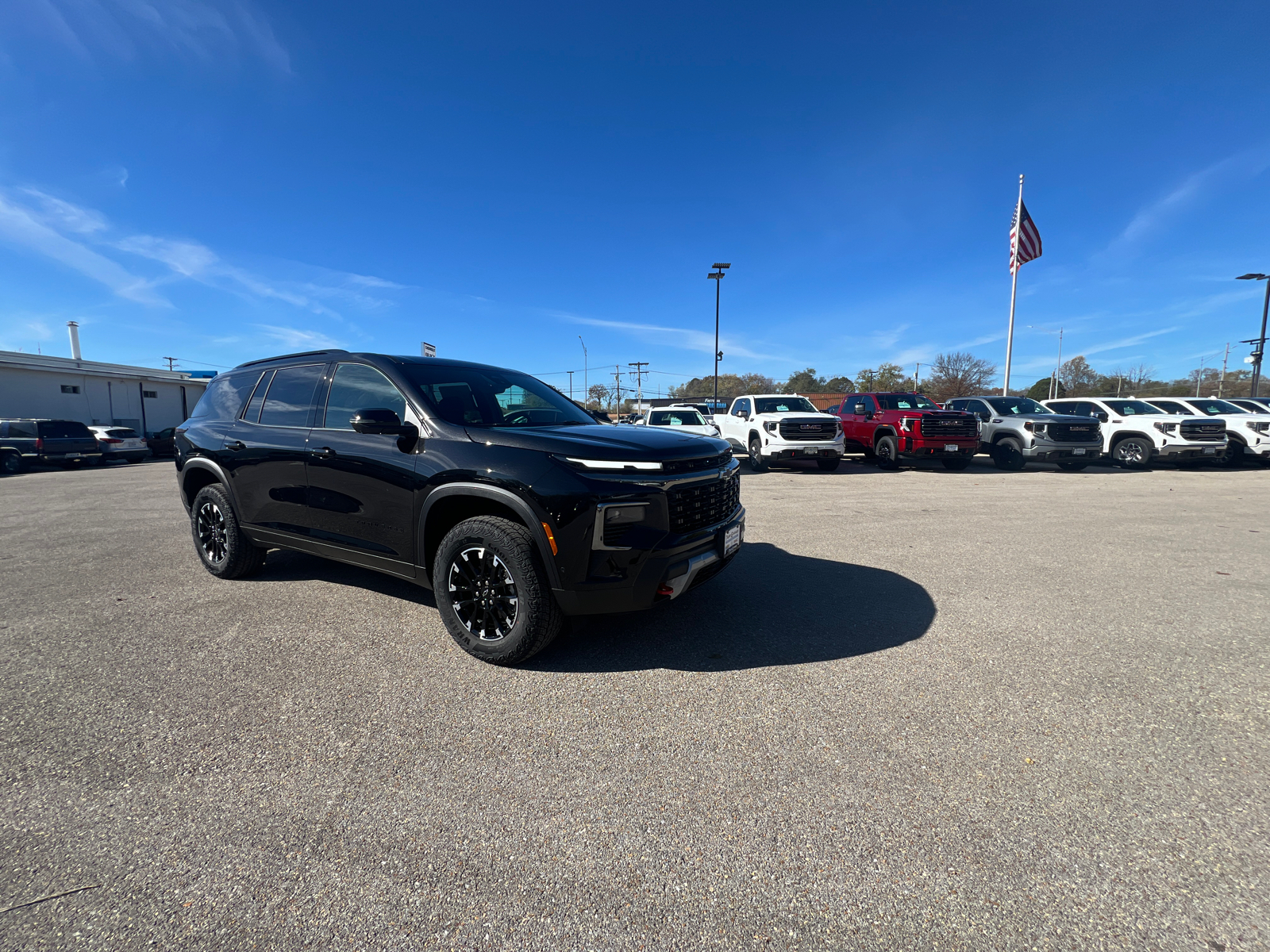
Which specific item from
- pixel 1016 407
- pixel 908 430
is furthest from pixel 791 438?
pixel 1016 407

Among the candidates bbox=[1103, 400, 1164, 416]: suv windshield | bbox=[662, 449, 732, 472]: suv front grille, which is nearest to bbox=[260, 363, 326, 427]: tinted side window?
bbox=[662, 449, 732, 472]: suv front grille

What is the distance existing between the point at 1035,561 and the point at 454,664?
17.3ft

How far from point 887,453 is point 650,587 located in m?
13.4

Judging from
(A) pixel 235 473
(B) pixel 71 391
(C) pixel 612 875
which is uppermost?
(B) pixel 71 391

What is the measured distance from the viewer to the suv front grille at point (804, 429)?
13500mm

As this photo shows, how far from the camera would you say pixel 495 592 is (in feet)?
10.8

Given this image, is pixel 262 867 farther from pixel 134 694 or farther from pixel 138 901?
pixel 134 694

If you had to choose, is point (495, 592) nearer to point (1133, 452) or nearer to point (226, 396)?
point (226, 396)

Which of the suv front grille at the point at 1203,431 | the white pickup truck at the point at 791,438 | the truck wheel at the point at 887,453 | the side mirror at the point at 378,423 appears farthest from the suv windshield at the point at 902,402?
the side mirror at the point at 378,423

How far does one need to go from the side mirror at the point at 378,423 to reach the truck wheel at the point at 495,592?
70 centimetres

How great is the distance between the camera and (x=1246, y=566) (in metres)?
5.32

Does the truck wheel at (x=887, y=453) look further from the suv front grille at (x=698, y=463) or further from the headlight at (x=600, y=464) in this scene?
the headlight at (x=600, y=464)

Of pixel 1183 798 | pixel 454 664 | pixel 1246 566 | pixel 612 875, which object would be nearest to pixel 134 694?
pixel 454 664

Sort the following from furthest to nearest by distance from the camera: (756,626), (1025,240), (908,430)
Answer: (1025,240)
(908,430)
(756,626)
